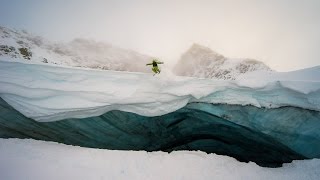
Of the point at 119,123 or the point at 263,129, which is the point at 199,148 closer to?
the point at 263,129

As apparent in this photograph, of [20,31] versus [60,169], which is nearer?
[60,169]

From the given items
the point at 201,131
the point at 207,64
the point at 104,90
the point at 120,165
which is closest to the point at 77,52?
the point at 207,64

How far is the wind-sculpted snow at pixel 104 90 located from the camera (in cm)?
429

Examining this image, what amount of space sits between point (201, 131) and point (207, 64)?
82819 millimetres

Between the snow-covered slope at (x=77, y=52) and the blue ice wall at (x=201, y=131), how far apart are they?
51896 millimetres

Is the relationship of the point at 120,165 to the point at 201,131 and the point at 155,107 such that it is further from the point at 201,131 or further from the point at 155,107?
the point at 201,131

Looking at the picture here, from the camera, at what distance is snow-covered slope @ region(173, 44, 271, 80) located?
73.6 m

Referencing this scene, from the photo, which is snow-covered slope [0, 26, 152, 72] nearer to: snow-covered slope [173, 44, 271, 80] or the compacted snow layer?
snow-covered slope [173, 44, 271, 80]

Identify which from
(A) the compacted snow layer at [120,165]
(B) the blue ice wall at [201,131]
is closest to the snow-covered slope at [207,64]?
(B) the blue ice wall at [201,131]

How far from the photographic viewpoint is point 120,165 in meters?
4.81

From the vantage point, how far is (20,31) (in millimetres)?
69438

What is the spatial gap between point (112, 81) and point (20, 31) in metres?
76.8

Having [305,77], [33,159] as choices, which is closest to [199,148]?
[305,77]

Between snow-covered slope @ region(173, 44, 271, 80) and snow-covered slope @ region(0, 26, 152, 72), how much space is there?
17.0m
